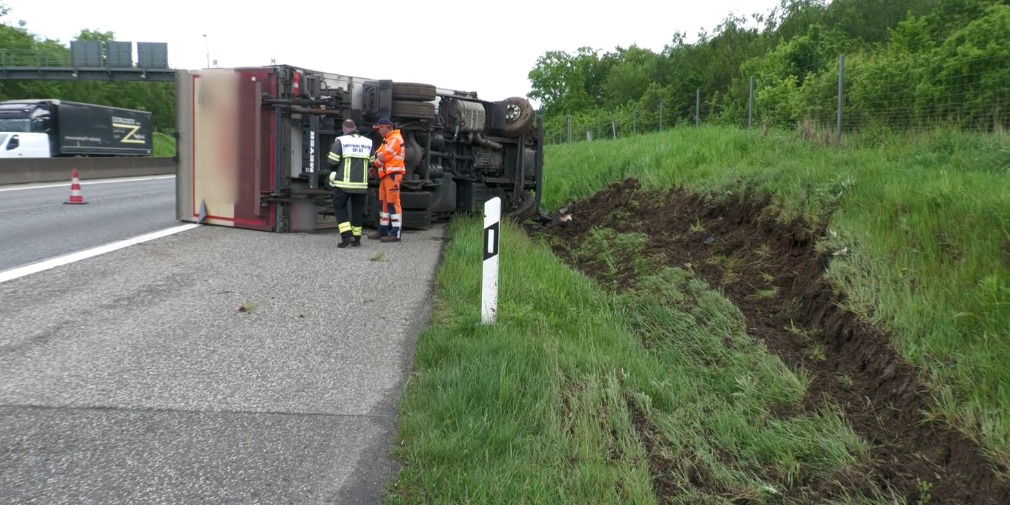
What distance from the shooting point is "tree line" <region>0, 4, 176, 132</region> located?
211 ft

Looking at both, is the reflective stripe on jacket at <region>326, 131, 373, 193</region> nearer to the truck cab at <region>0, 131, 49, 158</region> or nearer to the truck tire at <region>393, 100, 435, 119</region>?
the truck tire at <region>393, 100, 435, 119</region>

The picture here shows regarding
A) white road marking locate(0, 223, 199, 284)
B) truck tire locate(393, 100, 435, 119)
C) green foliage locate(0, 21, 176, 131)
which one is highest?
green foliage locate(0, 21, 176, 131)

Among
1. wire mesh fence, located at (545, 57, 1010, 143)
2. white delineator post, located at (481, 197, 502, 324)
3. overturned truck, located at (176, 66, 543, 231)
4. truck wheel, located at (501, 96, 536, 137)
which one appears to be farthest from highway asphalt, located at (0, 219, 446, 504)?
wire mesh fence, located at (545, 57, 1010, 143)

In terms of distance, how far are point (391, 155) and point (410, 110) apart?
94 centimetres

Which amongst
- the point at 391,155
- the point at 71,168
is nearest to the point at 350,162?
the point at 391,155

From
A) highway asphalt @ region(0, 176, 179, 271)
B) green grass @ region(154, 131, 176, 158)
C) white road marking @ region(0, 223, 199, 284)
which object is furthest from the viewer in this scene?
green grass @ region(154, 131, 176, 158)

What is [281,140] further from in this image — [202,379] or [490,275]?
[202,379]

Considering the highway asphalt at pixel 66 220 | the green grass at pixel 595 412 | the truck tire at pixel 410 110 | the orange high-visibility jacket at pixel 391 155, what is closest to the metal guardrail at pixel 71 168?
the highway asphalt at pixel 66 220

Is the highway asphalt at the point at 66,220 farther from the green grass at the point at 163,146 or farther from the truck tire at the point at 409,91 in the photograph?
the green grass at the point at 163,146

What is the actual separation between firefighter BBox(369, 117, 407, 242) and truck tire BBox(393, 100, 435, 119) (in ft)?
0.83

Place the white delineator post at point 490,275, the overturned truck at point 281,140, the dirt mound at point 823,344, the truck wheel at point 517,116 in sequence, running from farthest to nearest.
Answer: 1. the truck wheel at point 517,116
2. the overturned truck at point 281,140
3. the white delineator post at point 490,275
4. the dirt mound at point 823,344

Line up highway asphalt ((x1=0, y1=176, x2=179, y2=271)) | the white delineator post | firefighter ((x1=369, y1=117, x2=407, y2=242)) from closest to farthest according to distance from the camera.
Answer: the white delineator post
highway asphalt ((x1=0, y1=176, x2=179, y2=271))
firefighter ((x1=369, y1=117, x2=407, y2=242))

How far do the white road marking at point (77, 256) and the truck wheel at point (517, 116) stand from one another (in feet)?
18.6

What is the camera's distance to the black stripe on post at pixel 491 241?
6.80 m
